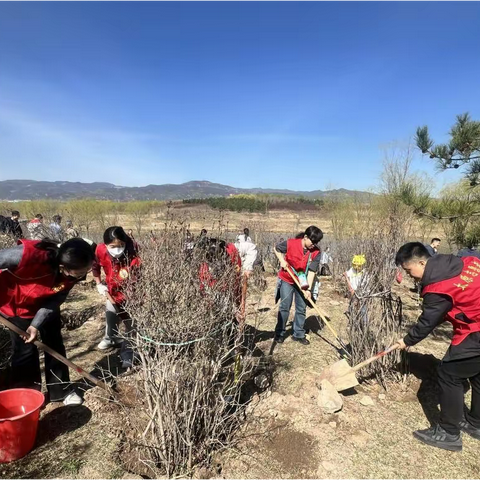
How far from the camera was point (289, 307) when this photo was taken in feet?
13.7

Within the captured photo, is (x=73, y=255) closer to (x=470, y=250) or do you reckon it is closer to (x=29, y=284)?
(x=29, y=284)

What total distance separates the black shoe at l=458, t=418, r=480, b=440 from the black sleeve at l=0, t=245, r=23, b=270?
3.65 metres

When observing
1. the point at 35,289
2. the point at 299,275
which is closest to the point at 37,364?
the point at 35,289

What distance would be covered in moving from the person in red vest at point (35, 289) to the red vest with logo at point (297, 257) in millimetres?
2467

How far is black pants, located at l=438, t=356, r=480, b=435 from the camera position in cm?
243

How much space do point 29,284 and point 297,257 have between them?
2.83 meters

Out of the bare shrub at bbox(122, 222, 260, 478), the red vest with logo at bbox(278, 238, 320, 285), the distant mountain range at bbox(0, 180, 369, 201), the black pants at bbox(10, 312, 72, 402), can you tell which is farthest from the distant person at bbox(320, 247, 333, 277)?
the distant mountain range at bbox(0, 180, 369, 201)

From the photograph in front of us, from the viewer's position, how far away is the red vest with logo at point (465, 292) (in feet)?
7.59

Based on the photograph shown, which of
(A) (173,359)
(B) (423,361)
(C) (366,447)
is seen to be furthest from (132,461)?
(B) (423,361)

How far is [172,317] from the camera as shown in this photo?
2.04 m

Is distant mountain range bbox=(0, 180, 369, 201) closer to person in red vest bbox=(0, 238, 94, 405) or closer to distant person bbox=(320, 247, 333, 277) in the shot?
distant person bbox=(320, 247, 333, 277)

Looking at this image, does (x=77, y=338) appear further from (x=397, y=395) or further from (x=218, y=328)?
(x=397, y=395)

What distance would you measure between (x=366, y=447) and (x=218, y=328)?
1531 millimetres

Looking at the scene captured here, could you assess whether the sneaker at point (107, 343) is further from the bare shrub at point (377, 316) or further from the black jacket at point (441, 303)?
the black jacket at point (441, 303)
